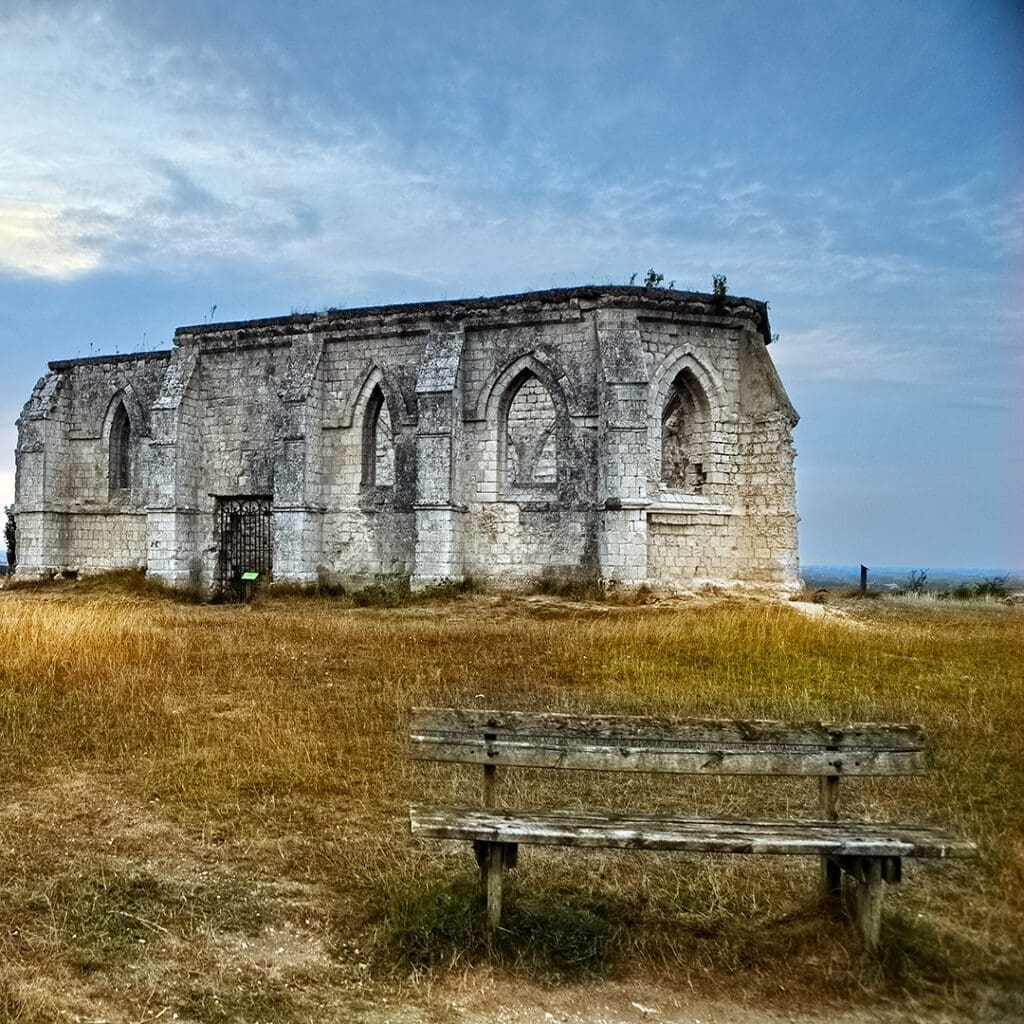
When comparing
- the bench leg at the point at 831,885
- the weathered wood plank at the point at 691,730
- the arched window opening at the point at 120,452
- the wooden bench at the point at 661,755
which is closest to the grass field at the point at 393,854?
the bench leg at the point at 831,885

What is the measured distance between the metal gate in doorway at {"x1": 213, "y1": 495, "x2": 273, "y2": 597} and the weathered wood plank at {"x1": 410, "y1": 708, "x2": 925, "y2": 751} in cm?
1747

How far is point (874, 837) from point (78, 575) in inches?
915

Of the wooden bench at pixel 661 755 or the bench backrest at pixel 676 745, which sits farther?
the bench backrest at pixel 676 745

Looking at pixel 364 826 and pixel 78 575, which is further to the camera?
pixel 78 575

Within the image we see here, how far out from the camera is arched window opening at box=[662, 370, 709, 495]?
18.5m

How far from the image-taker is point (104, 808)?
5.70 meters

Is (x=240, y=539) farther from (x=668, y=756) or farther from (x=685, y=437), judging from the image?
(x=668, y=756)

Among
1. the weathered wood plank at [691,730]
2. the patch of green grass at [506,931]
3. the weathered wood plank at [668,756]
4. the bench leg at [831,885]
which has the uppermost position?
the weathered wood plank at [691,730]

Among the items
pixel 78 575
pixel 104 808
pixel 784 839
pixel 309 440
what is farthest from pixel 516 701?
pixel 78 575

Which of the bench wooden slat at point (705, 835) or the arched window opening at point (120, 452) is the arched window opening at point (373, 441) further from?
the bench wooden slat at point (705, 835)

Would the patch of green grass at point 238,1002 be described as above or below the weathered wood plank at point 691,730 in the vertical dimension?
below

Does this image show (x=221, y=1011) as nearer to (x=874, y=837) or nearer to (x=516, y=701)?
(x=874, y=837)

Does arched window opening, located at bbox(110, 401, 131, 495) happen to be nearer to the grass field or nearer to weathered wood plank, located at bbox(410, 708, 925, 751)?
the grass field

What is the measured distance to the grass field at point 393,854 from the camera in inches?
146
